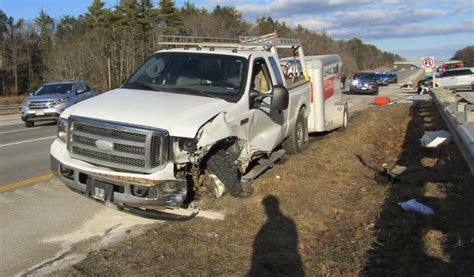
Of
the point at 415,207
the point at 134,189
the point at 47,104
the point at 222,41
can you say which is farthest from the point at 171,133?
the point at 47,104

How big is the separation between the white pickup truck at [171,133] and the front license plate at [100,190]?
0.01m

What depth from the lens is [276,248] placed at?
514 centimetres

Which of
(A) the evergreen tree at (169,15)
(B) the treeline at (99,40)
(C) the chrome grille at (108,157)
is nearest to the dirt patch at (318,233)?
(C) the chrome grille at (108,157)

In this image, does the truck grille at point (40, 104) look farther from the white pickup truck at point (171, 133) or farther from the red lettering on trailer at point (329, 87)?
the white pickup truck at point (171, 133)

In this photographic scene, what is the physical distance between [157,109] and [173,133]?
1.75 ft

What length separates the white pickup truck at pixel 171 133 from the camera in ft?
16.9

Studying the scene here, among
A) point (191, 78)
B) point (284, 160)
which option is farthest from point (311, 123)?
point (191, 78)

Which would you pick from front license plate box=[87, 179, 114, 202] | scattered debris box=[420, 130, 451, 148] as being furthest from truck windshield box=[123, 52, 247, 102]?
scattered debris box=[420, 130, 451, 148]

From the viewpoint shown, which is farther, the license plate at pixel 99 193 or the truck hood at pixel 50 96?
the truck hood at pixel 50 96

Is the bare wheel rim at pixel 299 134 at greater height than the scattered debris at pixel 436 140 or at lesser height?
greater

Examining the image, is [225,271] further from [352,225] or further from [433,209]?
[433,209]

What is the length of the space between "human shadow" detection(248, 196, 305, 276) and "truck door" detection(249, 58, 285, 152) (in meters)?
1.17

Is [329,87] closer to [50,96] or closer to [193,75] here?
[193,75]

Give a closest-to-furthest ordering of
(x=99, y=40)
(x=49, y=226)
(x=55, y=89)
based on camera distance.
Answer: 1. (x=49, y=226)
2. (x=55, y=89)
3. (x=99, y=40)
